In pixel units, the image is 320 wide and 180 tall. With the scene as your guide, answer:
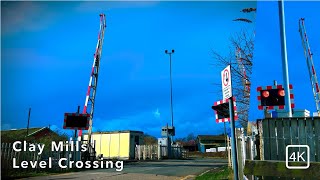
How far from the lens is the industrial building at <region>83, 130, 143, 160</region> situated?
40013 millimetres

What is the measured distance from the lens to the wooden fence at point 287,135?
795 centimetres

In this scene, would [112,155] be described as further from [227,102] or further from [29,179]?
[227,102]

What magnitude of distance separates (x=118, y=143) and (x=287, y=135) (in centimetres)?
3382

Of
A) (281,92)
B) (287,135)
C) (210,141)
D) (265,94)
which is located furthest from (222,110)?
(210,141)

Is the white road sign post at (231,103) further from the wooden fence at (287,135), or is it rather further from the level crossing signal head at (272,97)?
the level crossing signal head at (272,97)

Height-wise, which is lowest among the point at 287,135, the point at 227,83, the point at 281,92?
the point at 287,135

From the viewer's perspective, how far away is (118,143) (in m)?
40.8

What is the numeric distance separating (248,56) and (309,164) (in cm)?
1184

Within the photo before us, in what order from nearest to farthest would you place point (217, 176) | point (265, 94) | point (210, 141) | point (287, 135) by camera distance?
point (287, 135)
point (265, 94)
point (217, 176)
point (210, 141)

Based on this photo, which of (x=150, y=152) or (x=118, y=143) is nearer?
(x=150, y=152)

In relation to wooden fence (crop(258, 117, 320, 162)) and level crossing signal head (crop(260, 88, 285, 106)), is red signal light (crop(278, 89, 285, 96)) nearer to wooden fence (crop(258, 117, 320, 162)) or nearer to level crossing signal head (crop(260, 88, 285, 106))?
level crossing signal head (crop(260, 88, 285, 106))

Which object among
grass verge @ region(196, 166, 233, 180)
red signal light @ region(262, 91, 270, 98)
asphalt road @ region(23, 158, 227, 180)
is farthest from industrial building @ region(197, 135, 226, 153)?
red signal light @ region(262, 91, 270, 98)

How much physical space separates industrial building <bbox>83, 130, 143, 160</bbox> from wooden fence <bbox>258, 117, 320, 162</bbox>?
3192 cm

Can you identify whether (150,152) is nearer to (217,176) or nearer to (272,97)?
(217,176)
